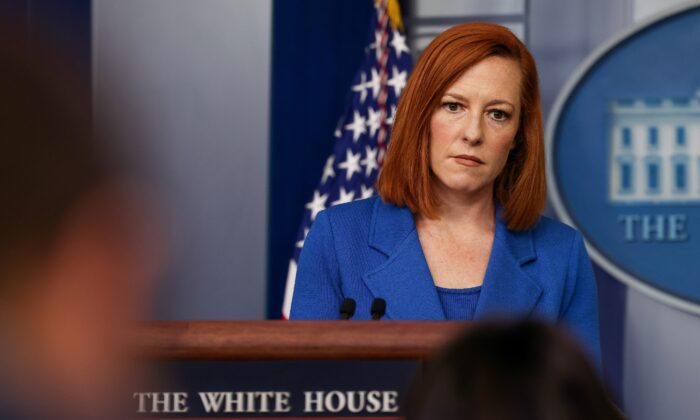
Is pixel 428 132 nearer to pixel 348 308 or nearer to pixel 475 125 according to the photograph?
pixel 475 125

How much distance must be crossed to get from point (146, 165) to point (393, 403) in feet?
2.30

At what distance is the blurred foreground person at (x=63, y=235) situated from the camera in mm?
503

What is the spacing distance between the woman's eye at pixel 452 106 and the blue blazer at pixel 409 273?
0.21 meters

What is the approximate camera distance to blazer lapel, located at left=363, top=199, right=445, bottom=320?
1852mm

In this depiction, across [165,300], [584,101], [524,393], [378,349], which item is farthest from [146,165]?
[584,101]

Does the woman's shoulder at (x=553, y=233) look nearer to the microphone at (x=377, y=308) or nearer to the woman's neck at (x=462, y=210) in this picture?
the woman's neck at (x=462, y=210)

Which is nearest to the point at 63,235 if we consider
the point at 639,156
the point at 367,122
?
the point at 367,122

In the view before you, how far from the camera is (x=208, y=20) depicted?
350 centimetres

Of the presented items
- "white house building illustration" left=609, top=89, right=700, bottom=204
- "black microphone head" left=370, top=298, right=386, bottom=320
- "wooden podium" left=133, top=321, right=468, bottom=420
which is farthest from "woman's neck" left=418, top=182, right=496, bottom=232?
"white house building illustration" left=609, top=89, right=700, bottom=204

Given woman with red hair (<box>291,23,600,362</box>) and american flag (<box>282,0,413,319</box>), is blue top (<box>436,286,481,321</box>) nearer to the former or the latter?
woman with red hair (<box>291,23,600,362</box>)

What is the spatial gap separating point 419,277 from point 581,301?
30 centimetres

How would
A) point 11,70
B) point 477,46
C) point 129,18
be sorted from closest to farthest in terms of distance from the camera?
1. point 11,70
2. point 477,46
3. point 129,18

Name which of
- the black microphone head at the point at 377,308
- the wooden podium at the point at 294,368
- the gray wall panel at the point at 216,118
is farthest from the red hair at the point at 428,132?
the gray wall panel at the point at 216,118

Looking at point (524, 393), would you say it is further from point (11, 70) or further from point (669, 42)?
point (669, 42)
